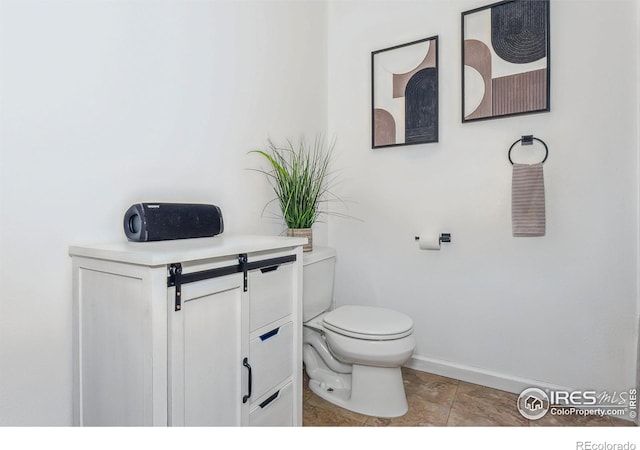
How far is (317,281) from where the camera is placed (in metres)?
1.90

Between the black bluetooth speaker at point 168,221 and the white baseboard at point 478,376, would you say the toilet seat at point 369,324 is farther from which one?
the black bluetooth speaker at point 168,221

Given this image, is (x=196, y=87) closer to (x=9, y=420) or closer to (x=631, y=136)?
(x=9, y=420)

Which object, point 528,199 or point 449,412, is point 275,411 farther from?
point 528,199

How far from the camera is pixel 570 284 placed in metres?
1.68

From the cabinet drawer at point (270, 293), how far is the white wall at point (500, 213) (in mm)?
963

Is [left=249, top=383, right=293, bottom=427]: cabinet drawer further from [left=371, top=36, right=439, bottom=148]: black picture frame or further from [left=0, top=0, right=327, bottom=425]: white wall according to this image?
[left=371, top=36, right=439, bottom=148]: black picture frame

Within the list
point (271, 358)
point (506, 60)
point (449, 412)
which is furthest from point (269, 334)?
point (506, 60)

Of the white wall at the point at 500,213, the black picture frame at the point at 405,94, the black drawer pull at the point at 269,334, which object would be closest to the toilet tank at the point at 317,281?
the white wall at the point at 500,213

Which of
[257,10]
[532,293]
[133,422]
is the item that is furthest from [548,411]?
[257,10]

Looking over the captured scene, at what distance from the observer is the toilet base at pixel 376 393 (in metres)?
1.60

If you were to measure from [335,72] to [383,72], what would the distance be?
350mm

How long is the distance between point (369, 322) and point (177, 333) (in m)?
0.95

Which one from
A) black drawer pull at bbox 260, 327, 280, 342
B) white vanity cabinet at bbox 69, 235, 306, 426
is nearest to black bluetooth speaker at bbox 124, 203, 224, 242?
white vanity cabinet at bbox 69, 235, 306, 426

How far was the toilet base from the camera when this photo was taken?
160 cm
